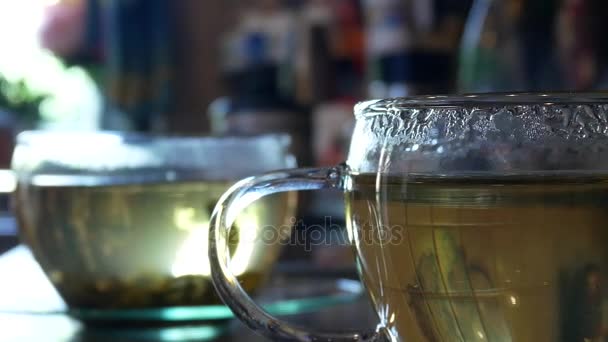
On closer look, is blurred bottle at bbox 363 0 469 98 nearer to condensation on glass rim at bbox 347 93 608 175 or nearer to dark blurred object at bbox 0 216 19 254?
dark blurred object at bbox 0 216 19 254

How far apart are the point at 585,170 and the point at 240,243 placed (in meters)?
0.24

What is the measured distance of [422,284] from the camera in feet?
1.23

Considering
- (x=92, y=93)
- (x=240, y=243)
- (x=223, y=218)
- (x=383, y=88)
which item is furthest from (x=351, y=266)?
(x=92, y=93)

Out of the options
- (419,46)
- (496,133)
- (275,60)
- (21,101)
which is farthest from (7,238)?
(21,101)

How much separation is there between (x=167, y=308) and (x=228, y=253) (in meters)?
0.13

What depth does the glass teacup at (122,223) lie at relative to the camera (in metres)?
0.54

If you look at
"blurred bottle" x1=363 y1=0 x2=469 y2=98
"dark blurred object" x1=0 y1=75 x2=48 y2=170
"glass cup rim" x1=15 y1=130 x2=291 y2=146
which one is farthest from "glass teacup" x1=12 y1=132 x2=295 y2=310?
"dark blurred object" x1=0 y1=75 x2=48 y2=170

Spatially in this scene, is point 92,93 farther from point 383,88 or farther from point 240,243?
point 240,243

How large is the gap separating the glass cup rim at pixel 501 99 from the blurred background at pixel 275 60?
508mm

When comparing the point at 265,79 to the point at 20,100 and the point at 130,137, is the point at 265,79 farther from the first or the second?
the point at 130,137

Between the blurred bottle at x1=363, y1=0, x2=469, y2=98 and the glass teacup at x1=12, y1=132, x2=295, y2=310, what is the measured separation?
0.78 m

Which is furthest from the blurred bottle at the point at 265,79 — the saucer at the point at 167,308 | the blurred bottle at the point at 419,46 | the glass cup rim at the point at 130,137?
the glass cup rim at the point at 130,137

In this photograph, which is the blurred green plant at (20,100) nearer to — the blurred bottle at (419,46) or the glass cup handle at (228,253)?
the blurred bottle at (419,46)

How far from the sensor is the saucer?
0.55 m
